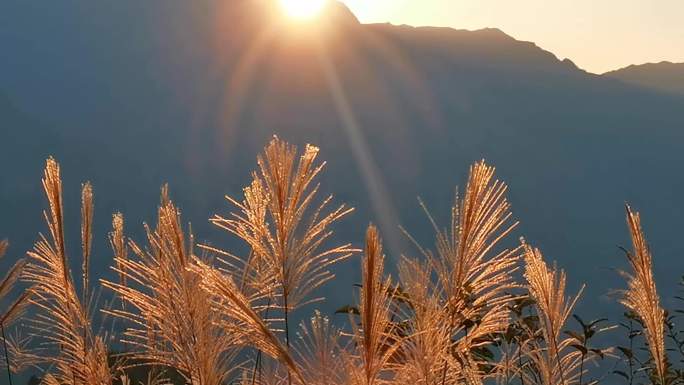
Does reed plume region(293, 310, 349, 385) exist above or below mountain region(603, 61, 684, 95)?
below

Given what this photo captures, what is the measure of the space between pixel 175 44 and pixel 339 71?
106ft

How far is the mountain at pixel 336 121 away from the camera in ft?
345

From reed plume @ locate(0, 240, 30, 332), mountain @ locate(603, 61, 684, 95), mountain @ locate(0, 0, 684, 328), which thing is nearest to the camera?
reed plume @ locate(0, 240, 30, 332)

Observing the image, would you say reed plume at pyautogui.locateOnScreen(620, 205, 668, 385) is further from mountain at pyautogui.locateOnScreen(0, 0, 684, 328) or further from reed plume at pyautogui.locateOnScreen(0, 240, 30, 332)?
mountain at pyautogui.locateOnScreen(0, 0, 684, 328)

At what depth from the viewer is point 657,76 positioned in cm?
15812

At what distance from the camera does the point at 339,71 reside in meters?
121

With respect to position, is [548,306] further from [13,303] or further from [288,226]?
[13,303]

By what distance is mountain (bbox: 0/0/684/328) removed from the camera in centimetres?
10525

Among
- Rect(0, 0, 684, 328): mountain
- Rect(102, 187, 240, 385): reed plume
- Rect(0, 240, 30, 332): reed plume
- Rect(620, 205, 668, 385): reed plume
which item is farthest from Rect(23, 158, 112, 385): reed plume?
Rect(0, 0, 684, 328): mountain

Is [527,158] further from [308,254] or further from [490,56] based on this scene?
[308,254]

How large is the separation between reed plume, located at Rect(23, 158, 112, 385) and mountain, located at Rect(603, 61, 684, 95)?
512 ft

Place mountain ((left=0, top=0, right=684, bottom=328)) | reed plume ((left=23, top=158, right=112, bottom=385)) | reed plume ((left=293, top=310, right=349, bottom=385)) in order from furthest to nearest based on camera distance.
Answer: mountain ((left=0, top=0, right=684, bottom=328))
reed plume ((left=23, top=158, right=112, bottom=385))
reed plume ((left=293, top=310, right=349, bottom=385))

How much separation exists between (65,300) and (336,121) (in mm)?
111991

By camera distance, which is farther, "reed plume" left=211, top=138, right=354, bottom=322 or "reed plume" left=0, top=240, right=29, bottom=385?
"reed plume" left=0, top=240, right=29, bottom=385
